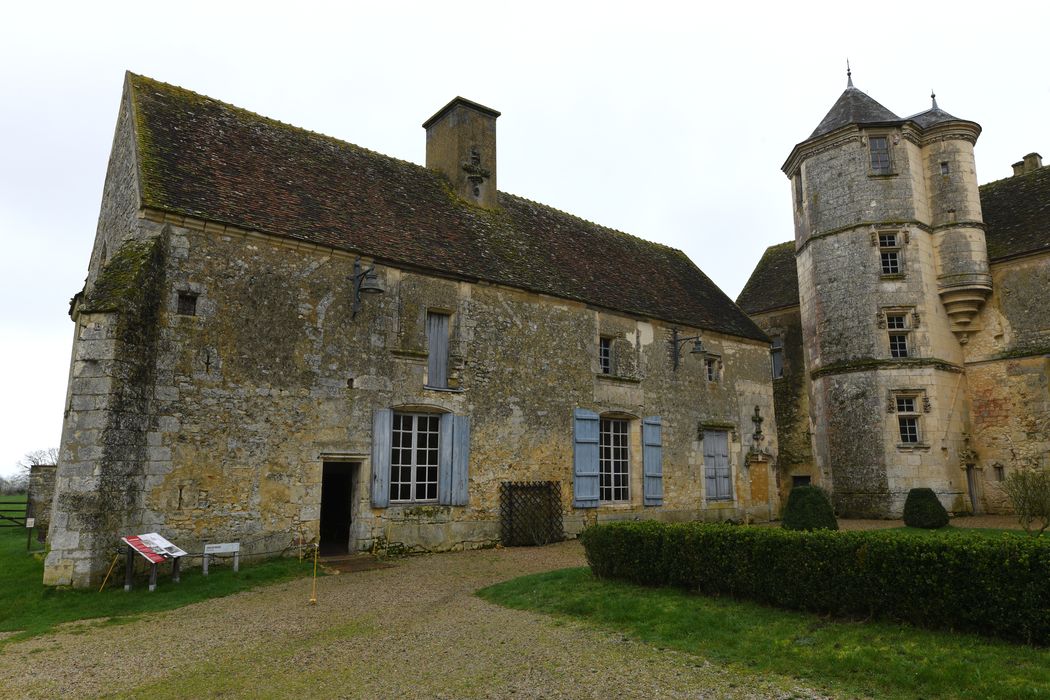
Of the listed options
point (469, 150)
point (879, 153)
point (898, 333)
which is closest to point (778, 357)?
point (898, 333)

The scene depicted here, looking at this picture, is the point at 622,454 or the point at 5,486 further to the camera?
the point at 5,486

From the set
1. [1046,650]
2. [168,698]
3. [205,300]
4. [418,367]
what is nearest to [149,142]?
[205,300]

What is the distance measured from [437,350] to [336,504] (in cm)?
434

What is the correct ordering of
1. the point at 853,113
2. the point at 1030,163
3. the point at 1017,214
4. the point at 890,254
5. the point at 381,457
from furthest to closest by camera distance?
the point at 1030,163 < the point at 853,113 < the point at 1017,214 < the point at 890,254 < the point at 381,457

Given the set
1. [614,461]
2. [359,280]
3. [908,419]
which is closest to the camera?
[359,280]

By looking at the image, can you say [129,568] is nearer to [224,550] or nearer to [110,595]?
[110,595]

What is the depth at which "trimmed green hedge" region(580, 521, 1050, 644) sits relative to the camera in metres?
5.41

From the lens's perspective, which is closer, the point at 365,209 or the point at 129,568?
the point at 129,568

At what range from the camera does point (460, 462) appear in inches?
486

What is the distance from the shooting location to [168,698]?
4.95 metres

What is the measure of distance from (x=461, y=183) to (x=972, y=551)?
1285 centimetres

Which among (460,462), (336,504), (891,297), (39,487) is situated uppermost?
(891,297)

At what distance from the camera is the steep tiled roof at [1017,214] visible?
1822 cm

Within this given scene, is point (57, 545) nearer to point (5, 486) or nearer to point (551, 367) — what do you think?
point (551, 367)
